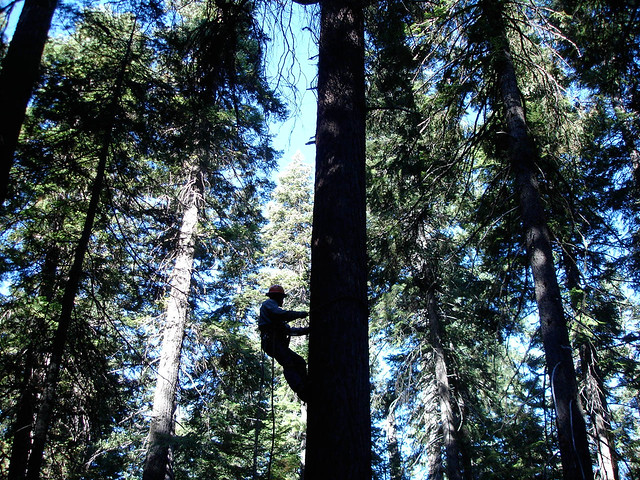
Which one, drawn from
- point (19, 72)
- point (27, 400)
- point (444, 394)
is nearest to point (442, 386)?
point (444, 394)

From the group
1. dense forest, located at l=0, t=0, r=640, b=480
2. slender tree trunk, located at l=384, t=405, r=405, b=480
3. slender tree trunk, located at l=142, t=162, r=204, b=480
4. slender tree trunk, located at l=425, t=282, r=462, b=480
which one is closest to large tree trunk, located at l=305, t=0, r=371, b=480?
dense forest, located at l=0, t=0, r=640, b=480

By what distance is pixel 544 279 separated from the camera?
222 inches

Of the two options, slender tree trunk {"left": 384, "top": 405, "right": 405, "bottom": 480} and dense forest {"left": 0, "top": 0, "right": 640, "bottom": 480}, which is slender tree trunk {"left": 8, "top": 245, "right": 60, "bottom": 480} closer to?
dense forest {"left": 0, "top": 0, "right": 640, "bottom": 480}

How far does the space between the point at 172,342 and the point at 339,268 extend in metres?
8.59

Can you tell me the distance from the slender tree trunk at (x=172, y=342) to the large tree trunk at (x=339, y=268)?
5.71 m

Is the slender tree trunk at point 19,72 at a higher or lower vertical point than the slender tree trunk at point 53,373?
higher

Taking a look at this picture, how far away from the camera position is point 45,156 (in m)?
6.30

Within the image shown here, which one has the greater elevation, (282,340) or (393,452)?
(282,340)

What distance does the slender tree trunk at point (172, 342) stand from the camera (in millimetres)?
9227

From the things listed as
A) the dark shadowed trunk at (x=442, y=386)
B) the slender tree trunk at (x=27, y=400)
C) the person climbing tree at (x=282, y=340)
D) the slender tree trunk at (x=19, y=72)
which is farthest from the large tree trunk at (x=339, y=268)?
the dark shadowed trunk at (x=442, y=386)

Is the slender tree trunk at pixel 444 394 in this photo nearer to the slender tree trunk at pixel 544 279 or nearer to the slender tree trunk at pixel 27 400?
the slender tree trunk at pixel 544 279

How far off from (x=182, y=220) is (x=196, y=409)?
230 inches

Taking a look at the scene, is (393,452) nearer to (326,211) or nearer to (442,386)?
(442,386)

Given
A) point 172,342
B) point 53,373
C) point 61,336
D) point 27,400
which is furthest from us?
point 172,342
